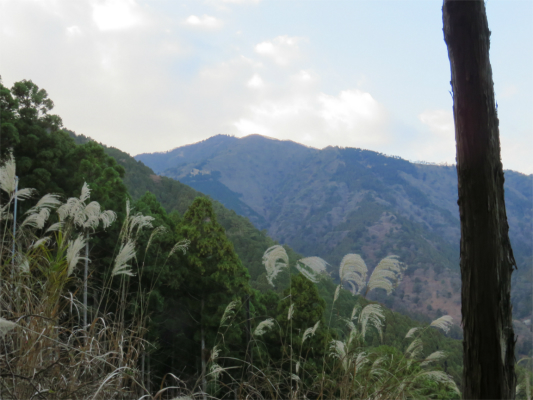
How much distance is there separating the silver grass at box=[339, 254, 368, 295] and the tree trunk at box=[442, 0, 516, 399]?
65cm

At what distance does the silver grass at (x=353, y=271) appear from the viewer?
2.11 meters

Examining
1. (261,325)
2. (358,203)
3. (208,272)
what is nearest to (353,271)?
(261,325)

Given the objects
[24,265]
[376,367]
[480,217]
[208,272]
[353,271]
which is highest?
[480,217]

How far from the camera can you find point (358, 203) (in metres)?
106

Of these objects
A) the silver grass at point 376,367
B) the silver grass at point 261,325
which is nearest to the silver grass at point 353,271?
the silver grass at point 376,367

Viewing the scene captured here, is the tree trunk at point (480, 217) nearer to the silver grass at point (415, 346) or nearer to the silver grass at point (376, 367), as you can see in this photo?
the silver grass at point (376, 367)

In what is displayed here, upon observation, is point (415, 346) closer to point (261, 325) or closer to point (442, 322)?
point (442, 322)

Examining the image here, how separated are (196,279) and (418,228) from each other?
272ft

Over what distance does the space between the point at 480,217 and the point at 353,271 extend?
0.81m

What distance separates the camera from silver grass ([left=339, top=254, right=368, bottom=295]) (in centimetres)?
211

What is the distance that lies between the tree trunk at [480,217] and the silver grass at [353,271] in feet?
2.12

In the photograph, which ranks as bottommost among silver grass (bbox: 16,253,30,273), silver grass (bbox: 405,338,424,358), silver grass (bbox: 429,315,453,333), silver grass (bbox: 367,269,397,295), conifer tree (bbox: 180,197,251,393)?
conifer tree (bbox: 180,197,251,393)

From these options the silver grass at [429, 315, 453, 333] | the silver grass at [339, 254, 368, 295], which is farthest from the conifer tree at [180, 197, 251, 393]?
the silver grass at [339, 254, 368, 295]

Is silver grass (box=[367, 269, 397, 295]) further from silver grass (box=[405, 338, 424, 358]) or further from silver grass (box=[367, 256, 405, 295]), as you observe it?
silver grass (box=[405, 338, 424, 358])
